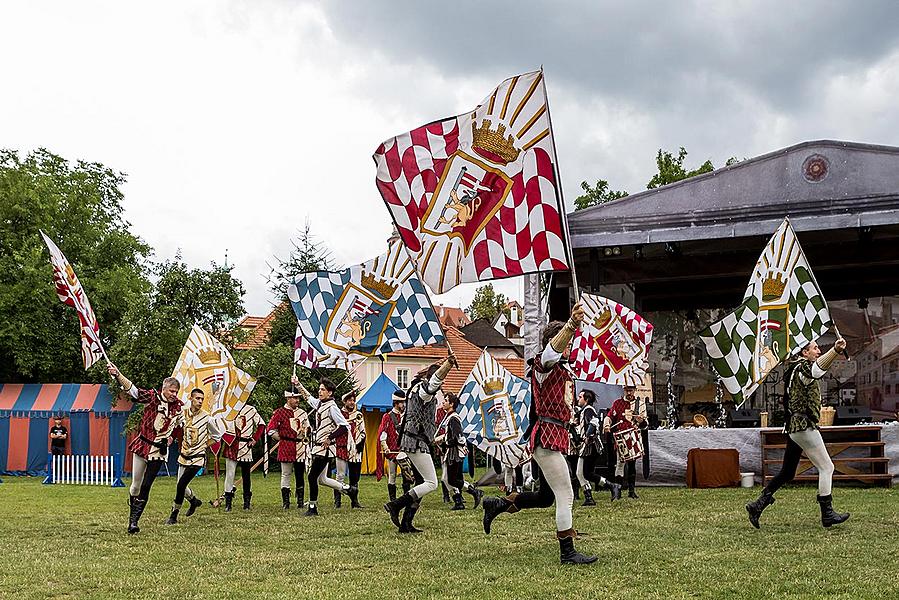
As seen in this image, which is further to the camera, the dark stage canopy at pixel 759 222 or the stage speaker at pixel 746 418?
the stage speaker at pixel 746 418

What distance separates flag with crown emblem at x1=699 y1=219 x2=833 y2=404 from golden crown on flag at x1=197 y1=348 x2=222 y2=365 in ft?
23.6

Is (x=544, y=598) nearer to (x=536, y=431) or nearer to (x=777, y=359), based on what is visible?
(x=536, y=431)

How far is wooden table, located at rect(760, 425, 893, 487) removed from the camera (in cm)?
1434

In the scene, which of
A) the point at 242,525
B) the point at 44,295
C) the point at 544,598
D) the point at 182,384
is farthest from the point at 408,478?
the point at 44,295

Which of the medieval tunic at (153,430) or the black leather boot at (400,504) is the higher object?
the medieval tunic at (153,430)

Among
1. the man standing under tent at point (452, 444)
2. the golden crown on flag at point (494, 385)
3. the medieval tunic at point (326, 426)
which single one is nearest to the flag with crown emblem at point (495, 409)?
the golden crown on flag at point (494, 385)

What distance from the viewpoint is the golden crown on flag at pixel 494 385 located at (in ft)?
46.1

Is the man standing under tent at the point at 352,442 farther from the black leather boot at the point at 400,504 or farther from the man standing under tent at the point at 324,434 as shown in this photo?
the black leather boot at the point at 400,504

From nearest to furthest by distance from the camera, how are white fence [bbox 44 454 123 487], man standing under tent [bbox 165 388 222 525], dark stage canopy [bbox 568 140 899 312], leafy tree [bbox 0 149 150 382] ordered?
man standing under tent [bbox 165 388 222 525], dark stage canopy [bbox 568 140 899 312], white fence [bbox 44 454 123 487], leafy tree [bbox 0 149 150 382]

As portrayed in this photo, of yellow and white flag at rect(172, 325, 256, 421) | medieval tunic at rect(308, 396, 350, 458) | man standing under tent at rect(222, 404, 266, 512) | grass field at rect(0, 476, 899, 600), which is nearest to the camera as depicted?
grass field at rect(0, 476, 899, 600)

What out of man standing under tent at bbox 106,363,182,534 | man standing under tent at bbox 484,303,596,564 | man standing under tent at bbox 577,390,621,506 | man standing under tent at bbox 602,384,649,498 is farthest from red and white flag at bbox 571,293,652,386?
man standing under tent at bbox 484,303,596,564

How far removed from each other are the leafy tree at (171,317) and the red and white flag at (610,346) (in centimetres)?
1483

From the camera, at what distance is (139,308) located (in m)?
26.0

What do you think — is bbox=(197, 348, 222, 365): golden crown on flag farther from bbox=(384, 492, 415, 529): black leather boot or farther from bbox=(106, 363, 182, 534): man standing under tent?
bbox=(384, 492, 415, 529): black leather boot
